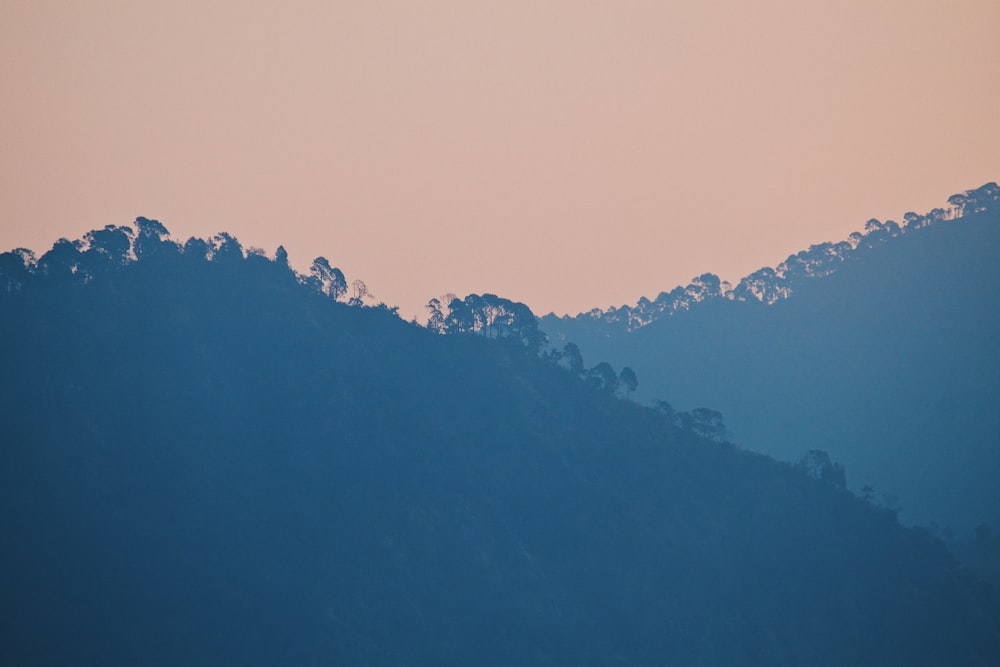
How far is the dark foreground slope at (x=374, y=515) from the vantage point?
13175 centimetres

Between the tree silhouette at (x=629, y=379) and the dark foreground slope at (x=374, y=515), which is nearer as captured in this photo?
the dark foreground slope at (x=374, y=515)

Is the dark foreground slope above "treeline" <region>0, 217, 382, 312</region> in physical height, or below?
below

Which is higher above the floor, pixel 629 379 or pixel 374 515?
pixel 629 379

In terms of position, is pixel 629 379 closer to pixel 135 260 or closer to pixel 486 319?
pixel 486 319

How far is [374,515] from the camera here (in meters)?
151

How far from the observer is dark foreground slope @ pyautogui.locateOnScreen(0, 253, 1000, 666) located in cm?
13175

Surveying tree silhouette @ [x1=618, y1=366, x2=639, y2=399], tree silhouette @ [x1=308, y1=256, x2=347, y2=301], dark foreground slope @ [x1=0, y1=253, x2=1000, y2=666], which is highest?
tree silhouette @ [x1=308, y1=256, x2=347, y2=301]

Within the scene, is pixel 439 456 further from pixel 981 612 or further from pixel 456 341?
pixel 981 612

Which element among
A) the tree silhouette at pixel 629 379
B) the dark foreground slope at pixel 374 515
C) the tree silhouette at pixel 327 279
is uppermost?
the tree silhouette at pixel 327 279

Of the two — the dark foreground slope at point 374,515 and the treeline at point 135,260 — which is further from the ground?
the treeline at point 135,260

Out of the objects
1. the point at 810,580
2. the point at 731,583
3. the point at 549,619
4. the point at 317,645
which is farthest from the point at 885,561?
the point at 317,645

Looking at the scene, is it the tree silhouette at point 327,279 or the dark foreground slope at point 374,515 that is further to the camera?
the tree silhouette at point 327,279

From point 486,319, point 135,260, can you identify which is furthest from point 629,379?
point 135,260

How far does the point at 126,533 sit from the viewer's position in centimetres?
13588
